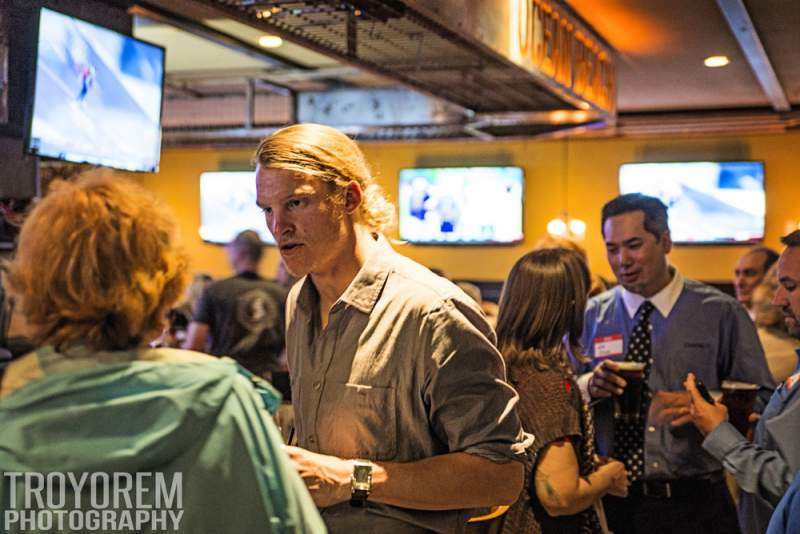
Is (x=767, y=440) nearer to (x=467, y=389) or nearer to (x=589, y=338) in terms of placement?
(x=589, y=338)

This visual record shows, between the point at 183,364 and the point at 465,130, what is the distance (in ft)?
26.6

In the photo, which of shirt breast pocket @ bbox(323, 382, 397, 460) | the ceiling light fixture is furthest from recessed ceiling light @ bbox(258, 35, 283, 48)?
shirt breast pocket @ bbox(323, 382, 397, 460)

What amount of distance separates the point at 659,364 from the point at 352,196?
65.0 inches

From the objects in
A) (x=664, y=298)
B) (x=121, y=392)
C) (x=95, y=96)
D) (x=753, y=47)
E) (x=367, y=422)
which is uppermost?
(x=753, y=47)

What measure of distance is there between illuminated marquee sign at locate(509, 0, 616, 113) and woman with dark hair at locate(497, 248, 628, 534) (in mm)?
1905

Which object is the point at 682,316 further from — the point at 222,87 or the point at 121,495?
the point at 222,87

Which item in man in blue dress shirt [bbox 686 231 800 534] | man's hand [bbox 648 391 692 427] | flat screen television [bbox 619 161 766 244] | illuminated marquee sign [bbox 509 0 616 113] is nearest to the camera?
man in blue dress shirt [bbox 686 231 800 534]

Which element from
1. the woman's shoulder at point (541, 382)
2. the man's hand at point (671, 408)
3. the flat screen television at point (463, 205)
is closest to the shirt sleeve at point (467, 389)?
the woman's shoulder at point (541, 382)

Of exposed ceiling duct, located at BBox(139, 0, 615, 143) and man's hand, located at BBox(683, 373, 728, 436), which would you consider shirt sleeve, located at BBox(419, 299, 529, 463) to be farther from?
exposed ceiling duct, located at BBox(139, 0, 615, 143)

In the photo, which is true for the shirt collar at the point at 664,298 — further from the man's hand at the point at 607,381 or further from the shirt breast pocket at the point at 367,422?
the shirt breast pocket at the point at 367,422

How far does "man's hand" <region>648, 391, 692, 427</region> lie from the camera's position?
9.73ft

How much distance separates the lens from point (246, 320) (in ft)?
17.8

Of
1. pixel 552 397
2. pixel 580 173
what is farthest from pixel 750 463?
pixel 580 173

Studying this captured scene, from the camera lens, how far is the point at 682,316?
3.29 m
